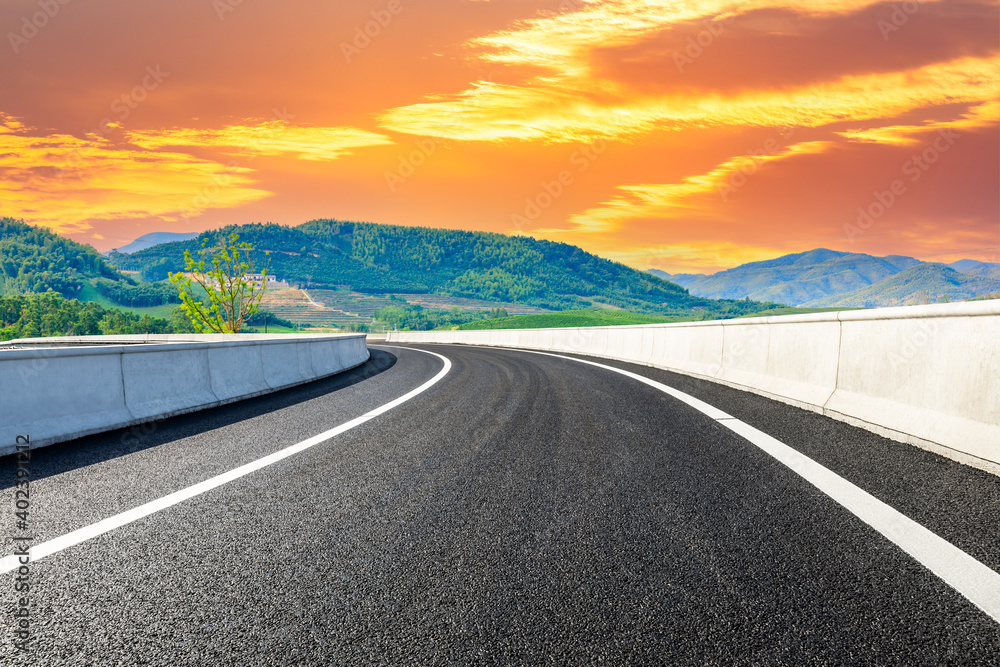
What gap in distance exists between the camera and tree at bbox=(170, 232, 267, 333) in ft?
173

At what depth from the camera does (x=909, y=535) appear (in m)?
3.58

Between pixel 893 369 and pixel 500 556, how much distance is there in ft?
16.3

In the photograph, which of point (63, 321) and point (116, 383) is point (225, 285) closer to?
point (116, 383)

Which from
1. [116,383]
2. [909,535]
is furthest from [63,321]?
[909,535]

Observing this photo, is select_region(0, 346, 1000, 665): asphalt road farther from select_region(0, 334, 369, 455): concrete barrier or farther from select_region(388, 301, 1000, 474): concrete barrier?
select_region(0, 334, 369, 455): concrete barrier

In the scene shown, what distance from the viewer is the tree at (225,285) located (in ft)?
173

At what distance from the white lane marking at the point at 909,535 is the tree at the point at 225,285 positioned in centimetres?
5078

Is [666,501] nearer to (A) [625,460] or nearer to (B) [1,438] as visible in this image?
(A) [625,460]

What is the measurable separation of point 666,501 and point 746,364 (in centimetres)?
750

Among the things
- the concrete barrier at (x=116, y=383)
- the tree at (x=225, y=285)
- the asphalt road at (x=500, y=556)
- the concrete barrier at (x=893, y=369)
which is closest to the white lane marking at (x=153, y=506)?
the asphalt road at (x=500, y=556)

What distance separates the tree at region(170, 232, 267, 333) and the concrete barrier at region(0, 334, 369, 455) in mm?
43047

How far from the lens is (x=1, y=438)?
609 cm

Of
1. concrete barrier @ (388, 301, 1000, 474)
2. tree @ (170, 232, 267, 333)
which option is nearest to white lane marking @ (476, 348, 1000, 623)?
concrete barrier @ (388, 301, 1000, 474)

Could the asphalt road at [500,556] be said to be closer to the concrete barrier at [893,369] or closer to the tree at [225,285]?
the concrete barrier at [893,369]
